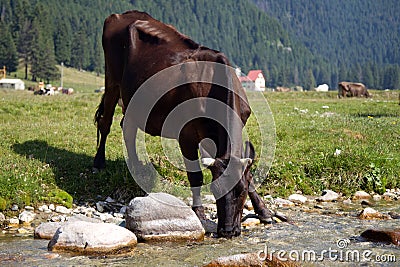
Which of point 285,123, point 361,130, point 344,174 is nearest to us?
point 344,174

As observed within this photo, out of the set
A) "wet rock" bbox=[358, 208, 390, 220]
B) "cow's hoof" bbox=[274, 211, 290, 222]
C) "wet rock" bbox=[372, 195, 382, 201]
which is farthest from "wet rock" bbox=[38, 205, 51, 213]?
"wet rock" bbox=[372, 195, 382, 201]

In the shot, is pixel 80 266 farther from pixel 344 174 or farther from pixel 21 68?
pixel 21 68

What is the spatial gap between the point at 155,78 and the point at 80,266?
14.3 feet

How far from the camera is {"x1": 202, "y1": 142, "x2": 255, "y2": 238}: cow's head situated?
25.2 feet

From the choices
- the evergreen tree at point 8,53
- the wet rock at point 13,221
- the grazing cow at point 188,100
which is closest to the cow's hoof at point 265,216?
the grazing cow at point 188,100

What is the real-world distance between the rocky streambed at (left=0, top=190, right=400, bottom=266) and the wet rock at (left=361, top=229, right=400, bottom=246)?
1 cm

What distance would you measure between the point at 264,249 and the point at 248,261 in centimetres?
111

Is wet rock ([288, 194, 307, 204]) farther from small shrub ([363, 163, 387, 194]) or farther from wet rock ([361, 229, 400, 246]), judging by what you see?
wet rock ([361, 229, 400, 246])

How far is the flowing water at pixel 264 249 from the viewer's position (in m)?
7.02

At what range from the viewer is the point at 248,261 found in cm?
659

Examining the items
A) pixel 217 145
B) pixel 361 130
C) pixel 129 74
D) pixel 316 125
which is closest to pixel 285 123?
pixel 316 125

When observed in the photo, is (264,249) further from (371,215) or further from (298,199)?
(298,199)

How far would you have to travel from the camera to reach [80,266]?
6809mm

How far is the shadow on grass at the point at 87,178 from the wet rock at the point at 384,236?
15.2 ft
